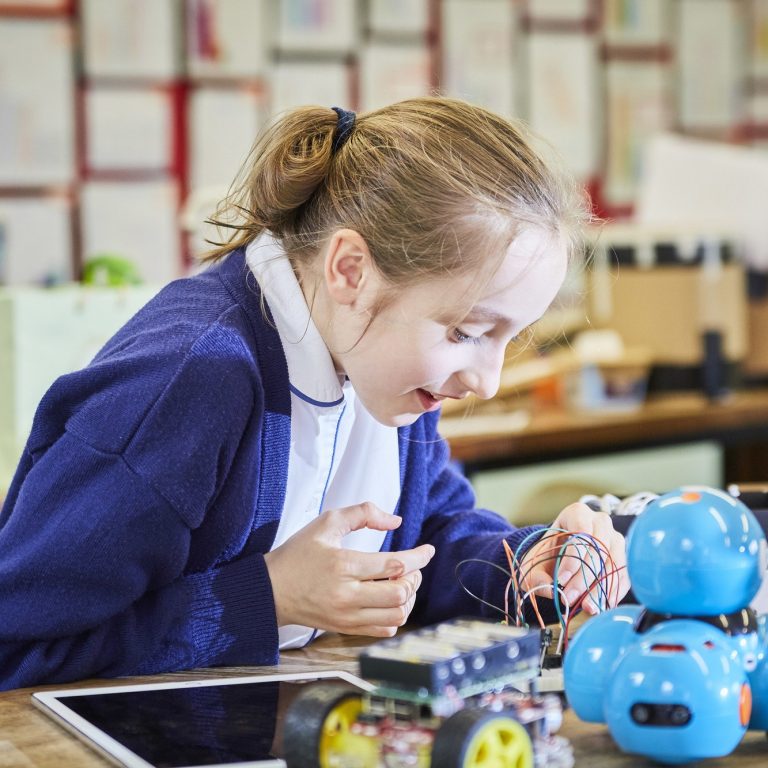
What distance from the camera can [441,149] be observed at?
872 millimetres

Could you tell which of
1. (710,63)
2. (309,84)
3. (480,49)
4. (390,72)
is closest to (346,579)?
(309,84)

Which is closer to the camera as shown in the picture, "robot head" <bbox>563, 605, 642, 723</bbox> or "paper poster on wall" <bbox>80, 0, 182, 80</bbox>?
"robot head" <bbox>563, 605, 642, 723</bbox>

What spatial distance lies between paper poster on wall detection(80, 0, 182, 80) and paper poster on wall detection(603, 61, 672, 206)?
1.29 metres

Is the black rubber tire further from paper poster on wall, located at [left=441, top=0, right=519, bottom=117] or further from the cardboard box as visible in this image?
paper poster on wall, located at [left=441, top=0, right=519, bottom=117]

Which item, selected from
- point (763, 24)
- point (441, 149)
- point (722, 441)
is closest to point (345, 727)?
point (441, 149)

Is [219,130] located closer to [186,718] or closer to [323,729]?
[186,718]

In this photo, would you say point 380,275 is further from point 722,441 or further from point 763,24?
point 763,24

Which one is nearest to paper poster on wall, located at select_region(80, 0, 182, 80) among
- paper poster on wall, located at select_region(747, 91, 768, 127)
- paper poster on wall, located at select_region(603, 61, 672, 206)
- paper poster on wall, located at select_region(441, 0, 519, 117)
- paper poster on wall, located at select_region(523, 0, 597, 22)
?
paper poster on wall, located at select_region(441, 0, 519, 117)

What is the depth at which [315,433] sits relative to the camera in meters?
0.95

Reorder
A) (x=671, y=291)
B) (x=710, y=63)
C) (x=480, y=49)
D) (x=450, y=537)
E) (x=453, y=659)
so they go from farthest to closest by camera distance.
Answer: (x=710, y=63) → (x=480, y=49) → (x=671, y=291) → (x=450, y=537) → (x=453, y=659)

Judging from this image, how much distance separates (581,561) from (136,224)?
2.19 metres

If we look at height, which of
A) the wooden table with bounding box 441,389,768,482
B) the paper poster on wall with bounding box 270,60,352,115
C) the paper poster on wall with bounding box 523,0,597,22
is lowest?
the wooden table with bounding box 441,389,768,482

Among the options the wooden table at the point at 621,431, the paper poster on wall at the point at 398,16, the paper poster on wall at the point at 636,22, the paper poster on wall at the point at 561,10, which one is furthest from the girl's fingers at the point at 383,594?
the paper poster on wall at the point at 636,22

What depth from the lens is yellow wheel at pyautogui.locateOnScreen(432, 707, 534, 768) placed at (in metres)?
0.52
